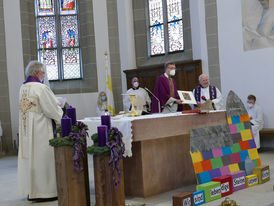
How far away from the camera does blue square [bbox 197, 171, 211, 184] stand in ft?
16.4

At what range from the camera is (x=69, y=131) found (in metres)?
4.05

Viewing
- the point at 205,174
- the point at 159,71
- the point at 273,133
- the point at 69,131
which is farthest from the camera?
the point at 159,71

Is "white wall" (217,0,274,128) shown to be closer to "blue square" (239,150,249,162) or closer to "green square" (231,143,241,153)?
"blue square" (239,150,249,162)

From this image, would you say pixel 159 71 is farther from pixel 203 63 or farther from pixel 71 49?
pixel 71 49

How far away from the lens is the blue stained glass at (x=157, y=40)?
12.7m

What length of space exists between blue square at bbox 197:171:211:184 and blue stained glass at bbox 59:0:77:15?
9.81 metres

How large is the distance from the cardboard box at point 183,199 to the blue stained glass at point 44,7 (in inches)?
416

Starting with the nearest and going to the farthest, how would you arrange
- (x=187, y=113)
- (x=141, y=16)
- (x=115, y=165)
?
(x=115, y=165) < (x=187, y=113) < (x=141, y=16)

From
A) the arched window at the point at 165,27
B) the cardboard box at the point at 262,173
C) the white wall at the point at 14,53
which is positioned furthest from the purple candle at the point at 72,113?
the white wall at the point at 14,53

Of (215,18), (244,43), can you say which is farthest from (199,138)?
(215,18)

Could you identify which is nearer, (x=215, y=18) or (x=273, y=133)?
(x=273, y=133)

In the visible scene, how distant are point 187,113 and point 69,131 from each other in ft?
6.66

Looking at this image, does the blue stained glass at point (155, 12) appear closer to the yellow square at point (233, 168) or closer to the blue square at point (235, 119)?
the blue square at point (235, 119)

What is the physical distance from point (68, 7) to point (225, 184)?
10.1m
